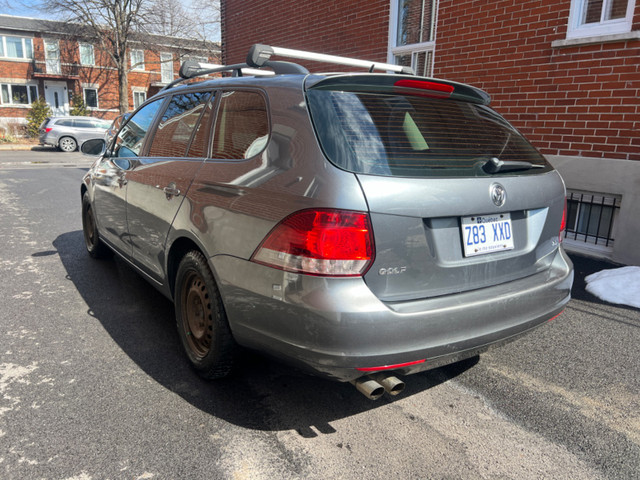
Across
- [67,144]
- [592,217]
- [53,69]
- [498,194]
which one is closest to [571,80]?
[592,217]

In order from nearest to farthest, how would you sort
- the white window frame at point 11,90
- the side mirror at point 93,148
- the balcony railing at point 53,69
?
the side mirror at point 93,148 → the white window frame at point 11,90 → the balcony railing at point 53,69

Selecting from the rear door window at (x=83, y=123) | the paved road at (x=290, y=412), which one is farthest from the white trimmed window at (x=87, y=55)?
the paved road at (x=290, y=412)

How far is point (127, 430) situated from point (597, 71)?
5797 millimetres

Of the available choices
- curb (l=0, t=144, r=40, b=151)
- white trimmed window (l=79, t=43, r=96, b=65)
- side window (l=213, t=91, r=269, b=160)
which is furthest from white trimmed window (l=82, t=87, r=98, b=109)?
side window (l=213, t=91, r=269, b=160)

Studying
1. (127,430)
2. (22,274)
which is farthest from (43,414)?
(22,274)

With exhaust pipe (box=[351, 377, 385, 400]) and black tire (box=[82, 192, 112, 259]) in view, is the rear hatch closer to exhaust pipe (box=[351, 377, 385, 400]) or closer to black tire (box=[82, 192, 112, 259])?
exhaust pipe (box=[351, 377, 385, 400])

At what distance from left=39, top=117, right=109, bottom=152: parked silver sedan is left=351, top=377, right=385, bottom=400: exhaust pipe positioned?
81.1ft

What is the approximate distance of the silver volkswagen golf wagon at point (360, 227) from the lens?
2064 mm

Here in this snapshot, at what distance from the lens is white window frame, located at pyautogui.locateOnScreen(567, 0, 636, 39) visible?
206 inches

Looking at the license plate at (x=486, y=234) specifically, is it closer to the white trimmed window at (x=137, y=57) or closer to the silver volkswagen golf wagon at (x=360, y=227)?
the silver volkswagen golf wagon at (x=360, y=227)

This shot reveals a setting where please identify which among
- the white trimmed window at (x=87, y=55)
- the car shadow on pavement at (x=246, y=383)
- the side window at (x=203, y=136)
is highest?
the white trimmed window at (x=87, y=55)

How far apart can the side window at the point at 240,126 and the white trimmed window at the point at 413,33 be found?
5.55m

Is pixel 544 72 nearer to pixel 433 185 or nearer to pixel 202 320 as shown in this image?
pixel 433 185

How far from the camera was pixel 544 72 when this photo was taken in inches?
237
